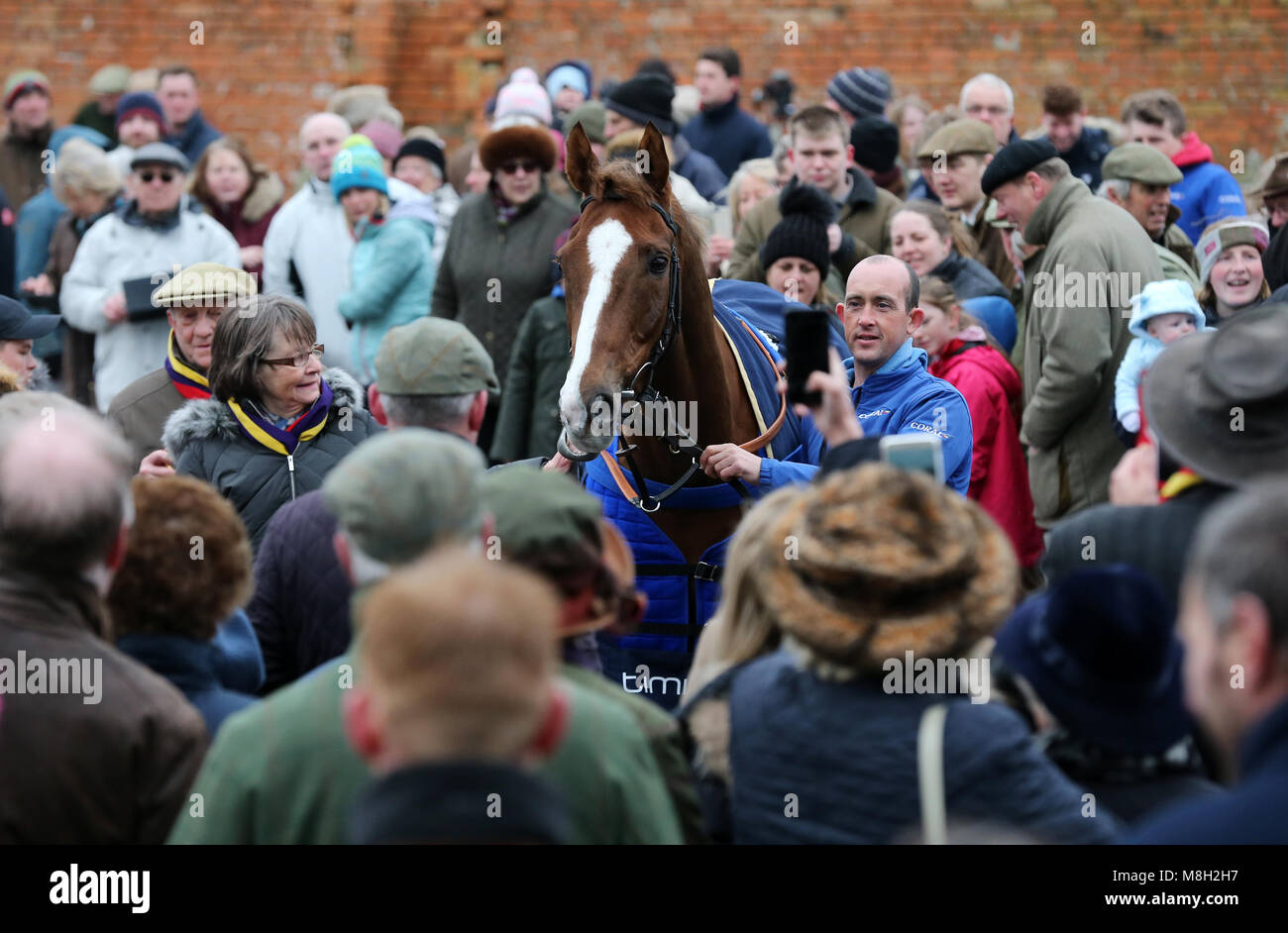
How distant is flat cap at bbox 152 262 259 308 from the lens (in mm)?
6188

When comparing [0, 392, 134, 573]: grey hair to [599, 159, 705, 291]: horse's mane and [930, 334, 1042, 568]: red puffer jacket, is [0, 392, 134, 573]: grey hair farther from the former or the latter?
[930, 334, 1042, 568]: red puffer jacket

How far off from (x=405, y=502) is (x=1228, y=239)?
546cm

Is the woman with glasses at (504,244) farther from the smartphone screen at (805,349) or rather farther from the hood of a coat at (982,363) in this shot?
the smartphone screen at (805,349)

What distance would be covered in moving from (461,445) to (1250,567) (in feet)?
4.75

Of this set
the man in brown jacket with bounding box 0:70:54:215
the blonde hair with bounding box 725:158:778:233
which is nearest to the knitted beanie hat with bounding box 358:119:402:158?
the man in brown jacket with bounding box 0:70:54:215

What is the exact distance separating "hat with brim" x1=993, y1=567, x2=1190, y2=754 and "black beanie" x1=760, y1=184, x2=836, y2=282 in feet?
15.7

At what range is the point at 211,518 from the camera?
136 inches

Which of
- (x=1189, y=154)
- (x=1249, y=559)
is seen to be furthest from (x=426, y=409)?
(x=1189, y=154)

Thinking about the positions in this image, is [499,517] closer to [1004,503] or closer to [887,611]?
[887,611]

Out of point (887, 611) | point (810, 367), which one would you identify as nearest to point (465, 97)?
point (810, 367)

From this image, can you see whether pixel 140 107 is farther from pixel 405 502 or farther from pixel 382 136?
pixel 405 502

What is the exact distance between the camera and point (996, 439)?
24.6 ft

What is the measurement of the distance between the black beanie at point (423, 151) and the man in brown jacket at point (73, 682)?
8.09 m

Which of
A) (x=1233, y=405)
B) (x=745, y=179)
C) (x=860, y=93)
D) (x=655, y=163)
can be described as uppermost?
(x=860, y=93)
